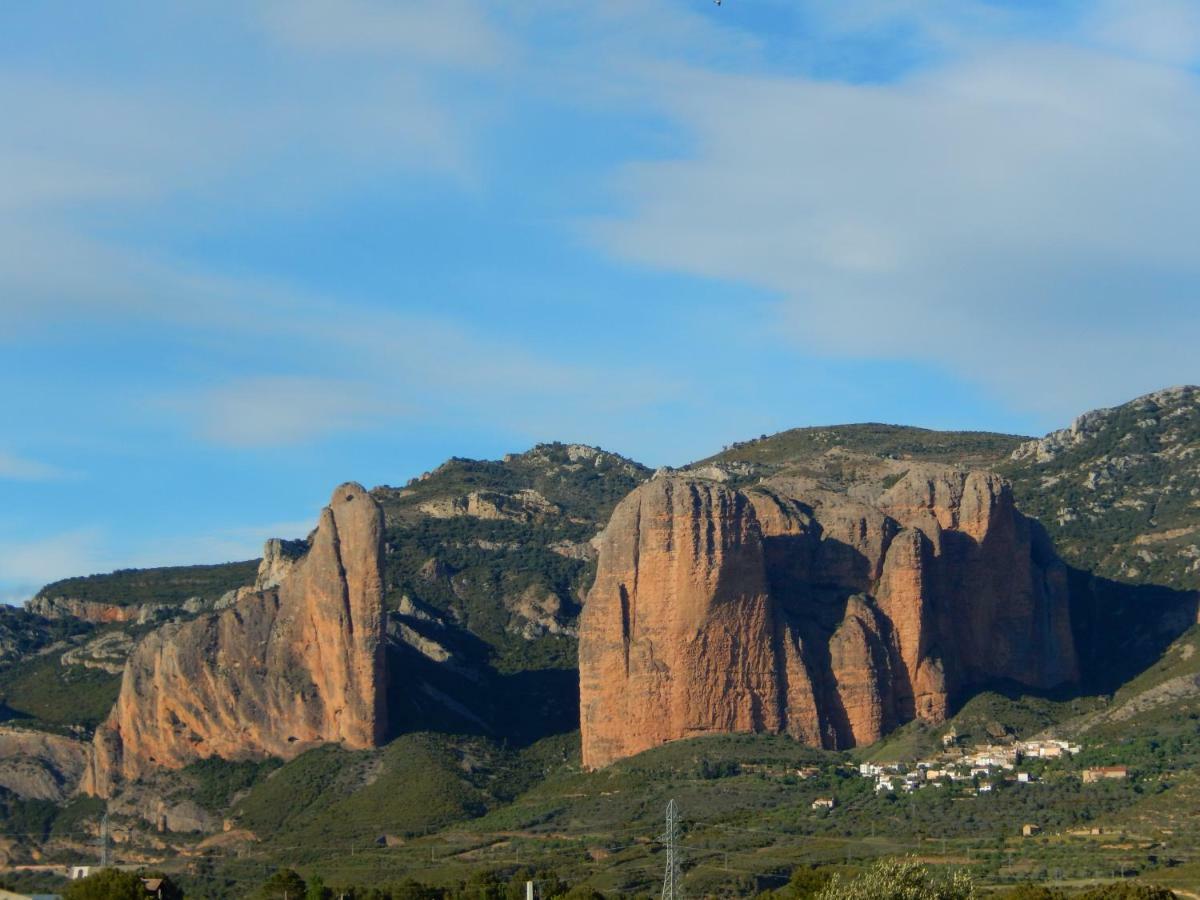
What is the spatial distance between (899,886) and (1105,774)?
126ft

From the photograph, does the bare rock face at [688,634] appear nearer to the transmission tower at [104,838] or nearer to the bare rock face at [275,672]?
the bare rock face at [275,672]

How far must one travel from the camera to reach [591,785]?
5098 inches

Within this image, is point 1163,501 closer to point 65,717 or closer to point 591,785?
point 591,785

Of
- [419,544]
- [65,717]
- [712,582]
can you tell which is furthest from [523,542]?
[712,582]

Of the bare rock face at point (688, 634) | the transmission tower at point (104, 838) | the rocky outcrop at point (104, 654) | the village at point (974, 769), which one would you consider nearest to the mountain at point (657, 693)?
the bare rock face at point (688, 634)

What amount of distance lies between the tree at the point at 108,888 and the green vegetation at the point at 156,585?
73.9m

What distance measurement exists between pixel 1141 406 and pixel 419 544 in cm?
4884

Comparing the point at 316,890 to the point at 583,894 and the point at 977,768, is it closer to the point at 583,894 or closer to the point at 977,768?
the point at 583,894

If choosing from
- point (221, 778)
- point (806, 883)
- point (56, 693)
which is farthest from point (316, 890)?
point (56, 693)

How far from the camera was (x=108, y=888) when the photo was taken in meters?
95.4

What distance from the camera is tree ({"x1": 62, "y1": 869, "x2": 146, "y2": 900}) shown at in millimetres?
94625

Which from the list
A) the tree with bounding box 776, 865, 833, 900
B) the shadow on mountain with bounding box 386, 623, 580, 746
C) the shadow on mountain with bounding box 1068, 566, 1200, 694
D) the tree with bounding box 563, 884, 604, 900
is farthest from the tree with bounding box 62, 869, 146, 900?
the shadow on mountain with bounding box 1068, 566, 1200, 694

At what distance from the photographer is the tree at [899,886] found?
273 feet

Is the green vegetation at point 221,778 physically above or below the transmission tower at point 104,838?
above
